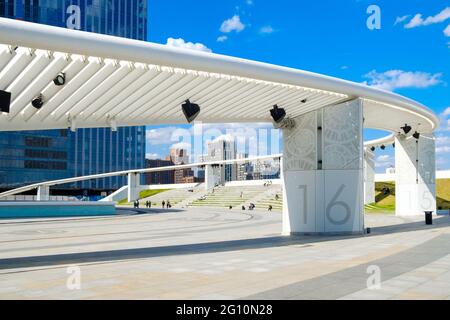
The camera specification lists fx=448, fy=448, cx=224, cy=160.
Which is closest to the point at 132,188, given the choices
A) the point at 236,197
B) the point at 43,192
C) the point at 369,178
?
the point at 43,192

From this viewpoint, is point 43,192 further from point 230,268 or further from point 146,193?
point 230,268

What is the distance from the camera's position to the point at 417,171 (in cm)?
3288

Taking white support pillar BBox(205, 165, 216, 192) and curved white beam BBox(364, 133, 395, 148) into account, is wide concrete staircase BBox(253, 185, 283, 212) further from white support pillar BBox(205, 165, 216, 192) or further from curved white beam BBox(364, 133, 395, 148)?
white support pillar BBox(205, 165, 216, 192)

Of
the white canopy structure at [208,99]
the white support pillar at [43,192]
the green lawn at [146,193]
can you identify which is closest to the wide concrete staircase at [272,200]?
the white canopy structure at [208,99]

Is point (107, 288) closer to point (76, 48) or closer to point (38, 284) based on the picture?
point (38, 284)

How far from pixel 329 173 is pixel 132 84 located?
29.4ft

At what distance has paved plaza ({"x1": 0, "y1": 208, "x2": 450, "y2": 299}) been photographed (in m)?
7.66

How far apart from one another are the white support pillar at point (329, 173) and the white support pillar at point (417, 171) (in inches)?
639

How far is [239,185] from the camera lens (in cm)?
6819

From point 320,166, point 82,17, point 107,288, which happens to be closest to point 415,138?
point 320,166

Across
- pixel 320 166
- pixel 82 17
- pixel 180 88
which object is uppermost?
pixel 82 17
